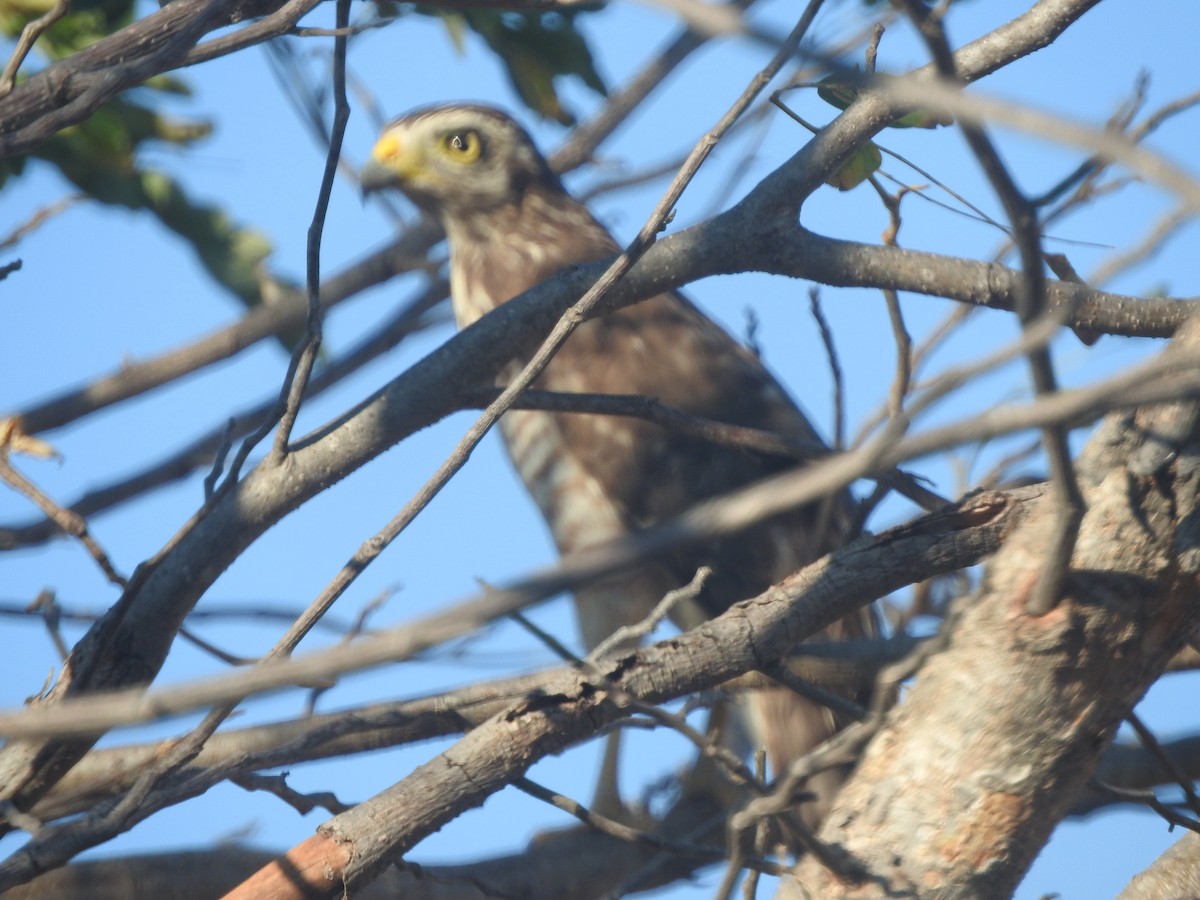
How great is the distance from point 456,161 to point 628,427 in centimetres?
123

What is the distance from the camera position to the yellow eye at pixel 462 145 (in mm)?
4531

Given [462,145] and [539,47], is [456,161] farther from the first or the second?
[539,47]

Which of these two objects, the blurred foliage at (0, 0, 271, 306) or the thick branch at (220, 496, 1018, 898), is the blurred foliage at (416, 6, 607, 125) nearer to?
the blurred foliage at (0, 0, 271, 306)

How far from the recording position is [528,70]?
3.62 metres

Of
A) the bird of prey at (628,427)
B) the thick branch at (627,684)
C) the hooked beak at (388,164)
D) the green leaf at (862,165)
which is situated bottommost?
the thick branch at (627,684)

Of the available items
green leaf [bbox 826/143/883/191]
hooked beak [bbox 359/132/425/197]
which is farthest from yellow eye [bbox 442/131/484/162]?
green leaf [bbox 826/143/883/191]

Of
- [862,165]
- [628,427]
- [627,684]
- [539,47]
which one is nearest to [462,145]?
[539,47]

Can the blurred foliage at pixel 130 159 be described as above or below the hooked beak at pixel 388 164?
below

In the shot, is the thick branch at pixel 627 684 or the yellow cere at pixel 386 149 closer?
the thick branch at pixel 627 684

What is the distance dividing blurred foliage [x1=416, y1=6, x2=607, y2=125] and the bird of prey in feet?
2.26

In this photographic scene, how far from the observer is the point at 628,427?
4051 mm

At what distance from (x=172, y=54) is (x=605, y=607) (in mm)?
2495

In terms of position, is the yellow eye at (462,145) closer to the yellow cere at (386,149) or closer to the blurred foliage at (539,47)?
the yellow cere at (386,149)

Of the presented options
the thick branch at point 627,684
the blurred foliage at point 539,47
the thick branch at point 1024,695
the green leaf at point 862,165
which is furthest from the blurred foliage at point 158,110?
the thick branch at point 1024,695
